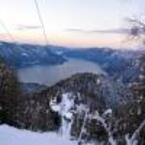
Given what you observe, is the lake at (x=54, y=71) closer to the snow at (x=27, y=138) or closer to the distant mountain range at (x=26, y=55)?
the distant mountain range at (x=26, y=55)

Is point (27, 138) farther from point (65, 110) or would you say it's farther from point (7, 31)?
point (7, 31)

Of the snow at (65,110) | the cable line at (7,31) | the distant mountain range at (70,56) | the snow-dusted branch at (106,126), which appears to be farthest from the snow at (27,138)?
the cable line at (7,31)

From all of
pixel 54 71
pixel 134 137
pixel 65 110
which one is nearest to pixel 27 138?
pixel 65 110

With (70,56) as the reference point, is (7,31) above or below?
above

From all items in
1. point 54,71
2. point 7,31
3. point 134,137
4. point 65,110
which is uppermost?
point 7,31

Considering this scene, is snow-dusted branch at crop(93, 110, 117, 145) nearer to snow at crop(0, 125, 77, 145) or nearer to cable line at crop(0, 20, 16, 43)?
snow at crop(0, 125, 77, 145)

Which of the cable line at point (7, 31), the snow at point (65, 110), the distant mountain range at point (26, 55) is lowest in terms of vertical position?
the snow at point (65, 110)

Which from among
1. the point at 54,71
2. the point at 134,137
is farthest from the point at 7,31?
the point at 134,137

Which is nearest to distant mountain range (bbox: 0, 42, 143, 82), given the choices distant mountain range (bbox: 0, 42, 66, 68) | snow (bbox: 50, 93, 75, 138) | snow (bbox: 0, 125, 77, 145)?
distant mountain range (bbox: 0, 42, 66, 68)
